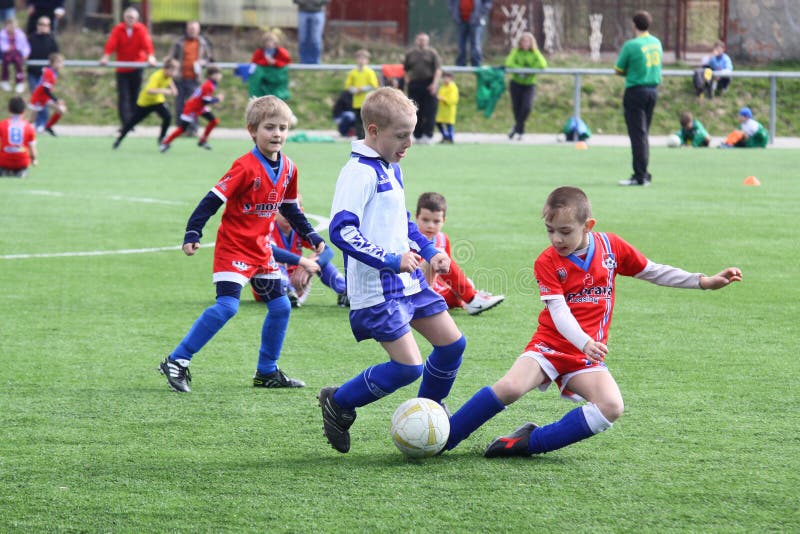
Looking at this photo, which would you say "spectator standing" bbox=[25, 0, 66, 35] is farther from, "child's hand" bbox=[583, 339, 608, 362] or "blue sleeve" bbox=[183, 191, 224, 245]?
"child's hand" bbox=[583, 339, 608, 362]

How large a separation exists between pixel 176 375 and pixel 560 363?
2.11m

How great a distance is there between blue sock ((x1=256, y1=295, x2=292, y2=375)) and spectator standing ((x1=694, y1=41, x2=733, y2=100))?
2237 cm

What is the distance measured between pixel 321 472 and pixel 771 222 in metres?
9.45

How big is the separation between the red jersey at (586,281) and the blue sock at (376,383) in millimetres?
513

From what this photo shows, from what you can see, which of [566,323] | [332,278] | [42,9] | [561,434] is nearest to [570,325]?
[566,323]

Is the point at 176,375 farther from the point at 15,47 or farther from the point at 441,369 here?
the point at 15,47

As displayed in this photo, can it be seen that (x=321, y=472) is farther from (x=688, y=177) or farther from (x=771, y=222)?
(x=688, y=177)

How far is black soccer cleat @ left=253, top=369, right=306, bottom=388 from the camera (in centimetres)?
638

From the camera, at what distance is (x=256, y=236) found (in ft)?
21.3

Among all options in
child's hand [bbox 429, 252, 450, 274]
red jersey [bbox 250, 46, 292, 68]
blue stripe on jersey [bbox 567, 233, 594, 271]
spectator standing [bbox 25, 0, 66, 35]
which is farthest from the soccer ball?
spectator standing [bbox 25, 0, 66, 35]

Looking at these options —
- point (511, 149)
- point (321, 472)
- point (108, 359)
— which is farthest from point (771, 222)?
point (511, 149)

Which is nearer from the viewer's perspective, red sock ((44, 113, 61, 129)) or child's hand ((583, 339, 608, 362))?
child's hand ((583, 339, 608, 362))

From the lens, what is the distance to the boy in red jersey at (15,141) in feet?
57.1

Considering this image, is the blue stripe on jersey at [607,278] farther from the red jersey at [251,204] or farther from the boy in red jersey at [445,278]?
the boy in red jersey at [445,278]
